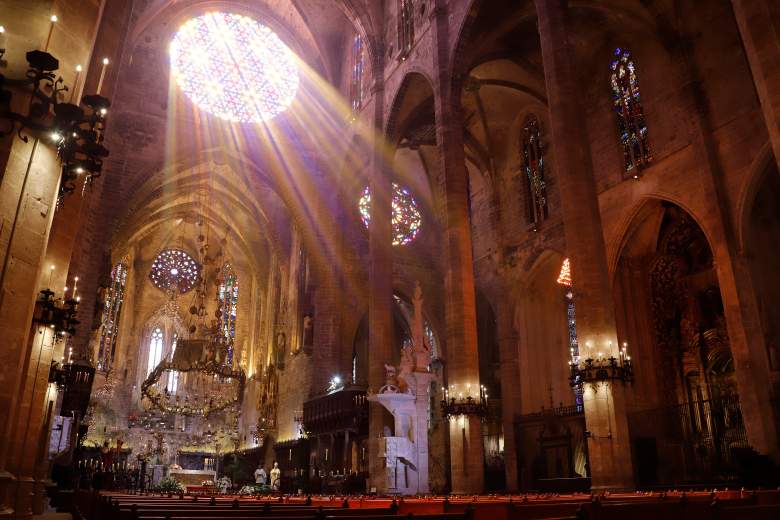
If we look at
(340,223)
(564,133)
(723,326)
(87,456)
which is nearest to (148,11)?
(340,223)

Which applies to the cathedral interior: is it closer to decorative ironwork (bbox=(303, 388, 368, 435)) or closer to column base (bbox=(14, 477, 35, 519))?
column base (bbox=(14, 477, 35, 519))

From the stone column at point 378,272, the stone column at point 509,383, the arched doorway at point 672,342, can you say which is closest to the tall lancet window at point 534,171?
the stone column at point 509,383

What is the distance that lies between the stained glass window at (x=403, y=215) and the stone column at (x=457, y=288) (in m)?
9.87

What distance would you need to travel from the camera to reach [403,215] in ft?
91.2

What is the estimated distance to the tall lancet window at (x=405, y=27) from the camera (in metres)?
20.9

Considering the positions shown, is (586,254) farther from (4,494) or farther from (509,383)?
(509,383)

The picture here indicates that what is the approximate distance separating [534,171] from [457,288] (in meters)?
8.18

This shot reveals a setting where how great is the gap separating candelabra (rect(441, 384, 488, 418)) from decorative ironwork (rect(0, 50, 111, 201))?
10.8 m

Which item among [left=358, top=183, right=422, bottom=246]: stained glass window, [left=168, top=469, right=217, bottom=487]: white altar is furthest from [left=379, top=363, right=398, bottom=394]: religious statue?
[left=168, top=469, right=217, bottom=487]: white altar

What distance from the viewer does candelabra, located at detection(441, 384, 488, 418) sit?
1506cm

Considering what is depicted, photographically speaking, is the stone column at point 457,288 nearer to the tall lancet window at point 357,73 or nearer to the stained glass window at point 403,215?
the tall lancet window at point 357,73

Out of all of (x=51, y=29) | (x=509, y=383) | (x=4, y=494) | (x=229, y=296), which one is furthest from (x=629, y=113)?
(x=229, y=296)

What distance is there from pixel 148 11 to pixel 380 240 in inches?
523

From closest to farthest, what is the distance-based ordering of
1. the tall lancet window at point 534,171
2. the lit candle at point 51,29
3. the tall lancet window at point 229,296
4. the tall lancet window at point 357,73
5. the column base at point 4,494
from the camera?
the column base at point 4,494 → the lit candle at point 51,29 → the tall lancet window at point 534,171 → the tall lancet window at point 357,73 → the tall lancet window at point 229,296
